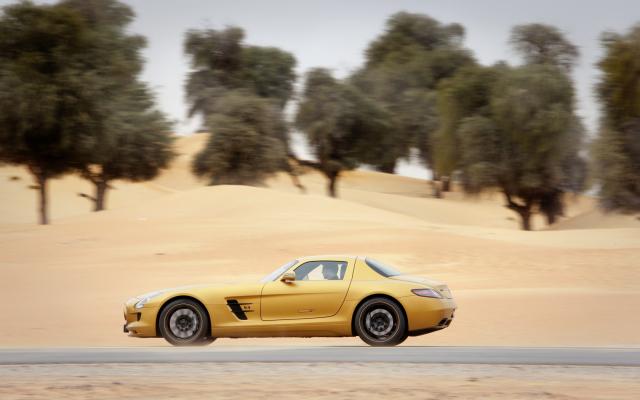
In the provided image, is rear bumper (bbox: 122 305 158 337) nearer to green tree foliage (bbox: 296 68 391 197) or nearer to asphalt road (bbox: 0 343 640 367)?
asphalt road (bbox: 0 343 640 367)

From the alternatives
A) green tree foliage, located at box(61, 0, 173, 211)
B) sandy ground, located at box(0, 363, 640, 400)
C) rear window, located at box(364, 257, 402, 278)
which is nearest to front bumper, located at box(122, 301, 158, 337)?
sandy ground, located at box(0, 363, 640, 400)

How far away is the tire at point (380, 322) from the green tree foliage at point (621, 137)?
36.6 m

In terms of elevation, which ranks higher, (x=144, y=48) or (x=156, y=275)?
(x=144, y=48)

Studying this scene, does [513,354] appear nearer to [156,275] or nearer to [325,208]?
[156,275]

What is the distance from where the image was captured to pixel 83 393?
382 inches

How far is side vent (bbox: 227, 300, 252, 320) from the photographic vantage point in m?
14.0

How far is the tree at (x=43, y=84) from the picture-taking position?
47875 mm

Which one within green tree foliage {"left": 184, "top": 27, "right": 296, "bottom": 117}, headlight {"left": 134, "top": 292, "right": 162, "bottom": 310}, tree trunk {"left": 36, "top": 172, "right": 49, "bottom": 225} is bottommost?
headlight {"left": 134, "top": 292, "right": 162, "bottom": 310}

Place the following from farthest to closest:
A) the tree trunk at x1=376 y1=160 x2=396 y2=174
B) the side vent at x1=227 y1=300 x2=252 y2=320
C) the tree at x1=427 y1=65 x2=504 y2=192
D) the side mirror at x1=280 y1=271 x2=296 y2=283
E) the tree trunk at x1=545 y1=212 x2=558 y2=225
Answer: the tree trunk at x1=376 y1=160 x2=396 y2=174 → the tree trunk at x1=545 y1=212 x2=558 y2=225 → the tree at x1=427 y1=65 x2=504 y2=192 → the side vent at x1=227 y1=300 x2=252 y2=320 → the side mirror at x1=280 y1=271 x2=296 y2=283

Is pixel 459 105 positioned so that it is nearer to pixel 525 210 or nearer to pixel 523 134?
pixel 523 134

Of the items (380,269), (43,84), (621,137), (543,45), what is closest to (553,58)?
(543,45)

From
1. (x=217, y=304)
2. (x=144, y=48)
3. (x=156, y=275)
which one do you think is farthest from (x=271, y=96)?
(x=217, y=304)

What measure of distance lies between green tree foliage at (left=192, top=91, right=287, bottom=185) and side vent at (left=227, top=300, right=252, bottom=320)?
49799 mm

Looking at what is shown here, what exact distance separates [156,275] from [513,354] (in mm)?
17836
